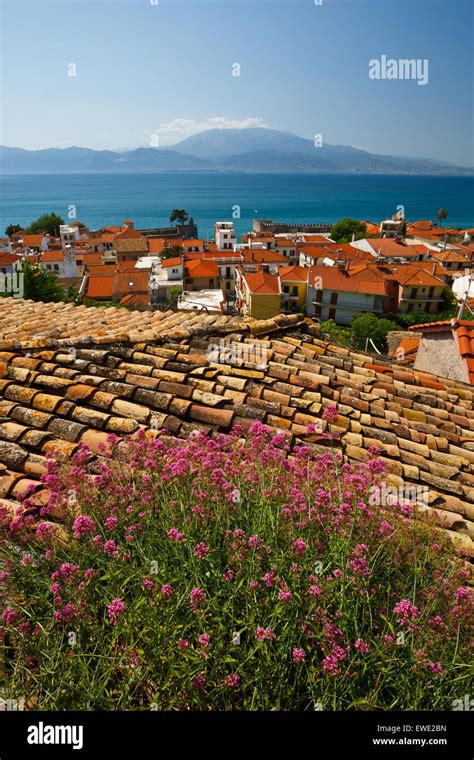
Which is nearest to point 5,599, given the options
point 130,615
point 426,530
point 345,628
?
point 130,615

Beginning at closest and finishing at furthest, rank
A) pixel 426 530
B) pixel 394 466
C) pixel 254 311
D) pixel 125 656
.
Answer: pixel 125 656 → pixel 426 530 → pixel 394 466 → pixel 254 311

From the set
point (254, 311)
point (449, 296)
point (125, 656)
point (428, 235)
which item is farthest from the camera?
point (428, 235)

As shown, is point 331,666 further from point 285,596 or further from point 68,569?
point 68,569

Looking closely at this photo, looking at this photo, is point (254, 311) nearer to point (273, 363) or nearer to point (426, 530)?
point (273, 363)

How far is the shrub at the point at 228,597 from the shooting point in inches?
73.0

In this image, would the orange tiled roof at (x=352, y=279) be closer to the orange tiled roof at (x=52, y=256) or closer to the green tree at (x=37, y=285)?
the green tree at (x=37, y=285)

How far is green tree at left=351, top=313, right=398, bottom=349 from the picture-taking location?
38.6 meters

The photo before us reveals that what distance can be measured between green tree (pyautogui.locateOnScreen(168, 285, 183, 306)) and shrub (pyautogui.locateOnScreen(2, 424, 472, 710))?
142ft

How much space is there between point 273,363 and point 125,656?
4.13 m

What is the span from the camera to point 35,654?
1968 mm

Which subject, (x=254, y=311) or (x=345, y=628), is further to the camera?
(x=254, y=311)

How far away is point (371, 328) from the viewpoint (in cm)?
3994

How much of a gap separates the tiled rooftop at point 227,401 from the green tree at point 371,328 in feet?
110
